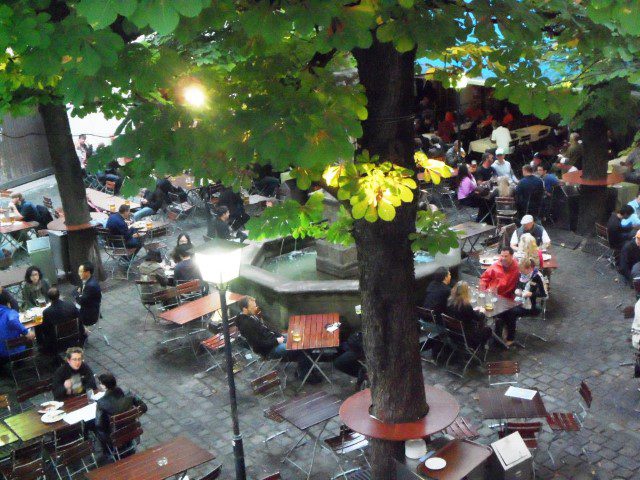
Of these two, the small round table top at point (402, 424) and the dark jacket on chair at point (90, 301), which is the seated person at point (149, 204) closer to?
the dark jacket on chair at point (90, 301)

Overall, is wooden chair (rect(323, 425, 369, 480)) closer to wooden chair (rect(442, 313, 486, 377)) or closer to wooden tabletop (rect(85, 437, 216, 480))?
wooden tabletop (rect(85, 437, 216, 480))

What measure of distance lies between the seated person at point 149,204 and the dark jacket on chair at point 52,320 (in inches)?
229

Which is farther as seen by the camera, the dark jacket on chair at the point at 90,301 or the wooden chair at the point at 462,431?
the dark jacket on chair at the point at 90,301

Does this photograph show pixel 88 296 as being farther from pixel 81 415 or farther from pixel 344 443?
pixel 344 443

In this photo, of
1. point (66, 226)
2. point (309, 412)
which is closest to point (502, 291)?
point (309, 412)

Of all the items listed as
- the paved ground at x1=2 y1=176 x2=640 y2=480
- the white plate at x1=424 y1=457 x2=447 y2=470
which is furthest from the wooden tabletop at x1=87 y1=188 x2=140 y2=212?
the white plate at x1=424 y1=457 x2=447 y2=470

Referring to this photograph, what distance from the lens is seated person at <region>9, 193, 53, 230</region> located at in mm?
17719

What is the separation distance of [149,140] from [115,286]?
1031 centimetres

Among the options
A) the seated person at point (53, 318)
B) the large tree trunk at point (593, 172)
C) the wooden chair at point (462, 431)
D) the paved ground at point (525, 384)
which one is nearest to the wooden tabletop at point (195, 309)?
the paved ground at point (525, 384)

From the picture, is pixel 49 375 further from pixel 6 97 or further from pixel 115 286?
pixel 6 97

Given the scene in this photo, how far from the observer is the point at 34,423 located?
9.38 metres

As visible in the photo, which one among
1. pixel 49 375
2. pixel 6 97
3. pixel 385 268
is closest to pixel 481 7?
pixel 385 268

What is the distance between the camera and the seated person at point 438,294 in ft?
37.2

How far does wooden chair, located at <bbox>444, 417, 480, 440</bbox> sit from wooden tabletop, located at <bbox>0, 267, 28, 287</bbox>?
8.29m
